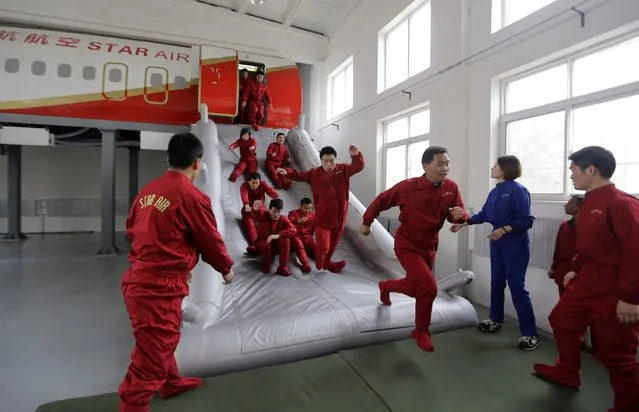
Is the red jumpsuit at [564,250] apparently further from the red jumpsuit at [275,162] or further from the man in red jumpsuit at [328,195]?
the red jumpsuit at [275,162]

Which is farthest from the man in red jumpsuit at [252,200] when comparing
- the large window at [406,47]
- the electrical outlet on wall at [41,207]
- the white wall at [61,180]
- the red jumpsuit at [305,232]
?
the electrical outlet on wall at [41,207]

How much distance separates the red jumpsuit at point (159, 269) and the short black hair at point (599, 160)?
7.06 feet

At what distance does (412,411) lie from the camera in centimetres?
196

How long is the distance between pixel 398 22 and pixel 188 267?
6.65 meters

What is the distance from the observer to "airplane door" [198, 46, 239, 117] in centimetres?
701

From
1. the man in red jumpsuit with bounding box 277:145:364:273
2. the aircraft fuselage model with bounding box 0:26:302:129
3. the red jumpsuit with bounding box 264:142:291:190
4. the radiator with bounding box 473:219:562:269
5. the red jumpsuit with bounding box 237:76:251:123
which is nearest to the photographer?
the radiator with bounding box 473:219:562:269

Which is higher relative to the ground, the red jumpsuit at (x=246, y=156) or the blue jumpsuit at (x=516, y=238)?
the red jumpsuit at (x=246, y=156)

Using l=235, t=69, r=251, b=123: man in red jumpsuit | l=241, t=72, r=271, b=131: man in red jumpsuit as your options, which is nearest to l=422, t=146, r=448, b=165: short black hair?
l=241, t=72, r=271, b=131: man in red jumpsuit

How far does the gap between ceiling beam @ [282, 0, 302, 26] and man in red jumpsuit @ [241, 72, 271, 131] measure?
299 cm

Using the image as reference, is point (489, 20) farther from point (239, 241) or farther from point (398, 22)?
point (239, 241)

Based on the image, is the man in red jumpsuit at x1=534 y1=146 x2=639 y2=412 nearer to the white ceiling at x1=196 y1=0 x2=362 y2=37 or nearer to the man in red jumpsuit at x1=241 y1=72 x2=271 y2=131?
the man in red jumpsuit at x1=241 y1=72 x2=271 y2=131

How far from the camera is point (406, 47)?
21.3ft

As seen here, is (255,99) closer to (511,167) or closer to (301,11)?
(301,11)

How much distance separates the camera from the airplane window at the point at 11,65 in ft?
20.3
